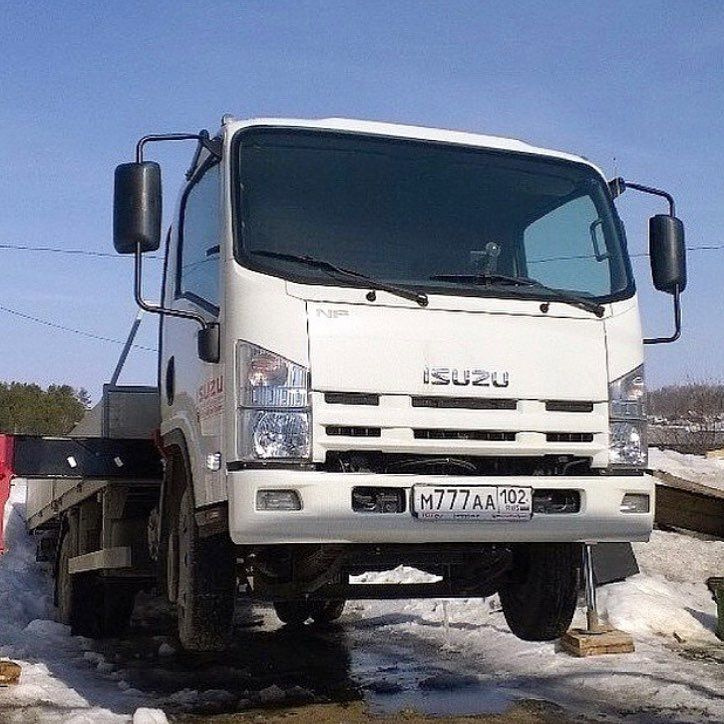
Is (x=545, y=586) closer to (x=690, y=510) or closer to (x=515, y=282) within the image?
(x=515, y=282)

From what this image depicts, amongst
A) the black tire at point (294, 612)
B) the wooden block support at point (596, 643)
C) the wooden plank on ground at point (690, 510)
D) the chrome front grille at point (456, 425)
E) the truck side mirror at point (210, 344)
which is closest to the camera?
the chrome front grille at point (456, 425)

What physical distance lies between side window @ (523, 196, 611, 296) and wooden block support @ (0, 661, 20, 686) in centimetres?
375

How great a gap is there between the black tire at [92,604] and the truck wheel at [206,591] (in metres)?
3.40

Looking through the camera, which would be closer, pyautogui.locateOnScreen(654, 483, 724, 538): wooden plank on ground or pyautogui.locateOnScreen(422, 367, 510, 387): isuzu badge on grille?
pyautogui.locateOnScreen(422, 367, 510, 387): isuzu badge on grille

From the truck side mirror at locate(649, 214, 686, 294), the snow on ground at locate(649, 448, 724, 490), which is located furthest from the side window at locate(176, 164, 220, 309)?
the snow on ground at locate(649, 448, 724, 490)

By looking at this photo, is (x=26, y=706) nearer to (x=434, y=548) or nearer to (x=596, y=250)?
(x=434, y=548)

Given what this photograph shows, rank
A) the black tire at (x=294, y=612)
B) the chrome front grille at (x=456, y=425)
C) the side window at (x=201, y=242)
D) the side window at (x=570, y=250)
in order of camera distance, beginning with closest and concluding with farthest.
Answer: the chrome front grille at (x=456, y=425) < the side window at (x=201, y=242) < the side window at (x=570, y=250) < the black tire at (x=294, y=612)

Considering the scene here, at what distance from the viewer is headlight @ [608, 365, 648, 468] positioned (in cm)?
475

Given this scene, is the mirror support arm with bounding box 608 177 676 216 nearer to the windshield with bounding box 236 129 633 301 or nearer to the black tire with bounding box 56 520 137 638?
the windshield with bounding box 236 129 633 301

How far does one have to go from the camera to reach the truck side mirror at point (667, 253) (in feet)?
17.7

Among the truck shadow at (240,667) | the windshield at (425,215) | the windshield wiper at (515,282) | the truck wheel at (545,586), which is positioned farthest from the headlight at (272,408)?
the truck shadow at (240,667)

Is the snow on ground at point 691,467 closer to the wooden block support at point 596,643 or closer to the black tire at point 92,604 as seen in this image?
the wooden block support at point 596,643

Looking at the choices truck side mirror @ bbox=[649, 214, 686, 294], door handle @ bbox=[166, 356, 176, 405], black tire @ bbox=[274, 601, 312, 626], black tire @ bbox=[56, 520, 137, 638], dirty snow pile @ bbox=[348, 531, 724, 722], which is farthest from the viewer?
black tire @ bbox=[274, 601, 312, 626]

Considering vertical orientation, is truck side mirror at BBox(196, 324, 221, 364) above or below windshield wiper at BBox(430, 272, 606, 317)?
below
